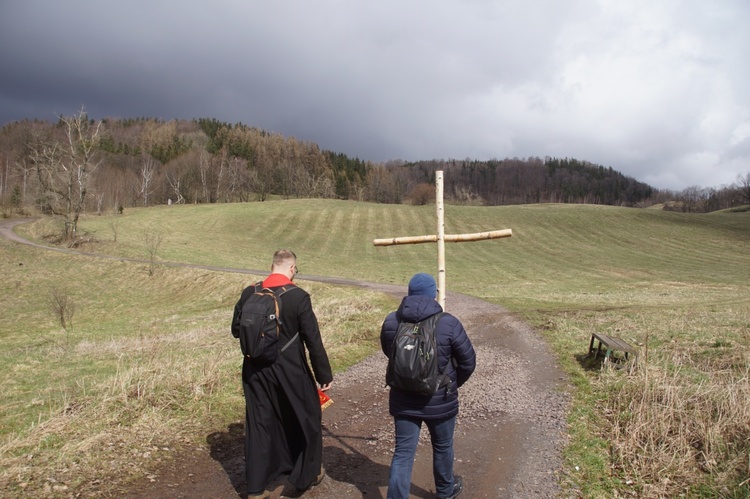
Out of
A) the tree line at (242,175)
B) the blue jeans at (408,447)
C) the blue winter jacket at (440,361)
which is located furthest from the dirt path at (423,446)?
the tree line at (242,175)

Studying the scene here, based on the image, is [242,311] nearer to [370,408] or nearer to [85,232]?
[370,408]

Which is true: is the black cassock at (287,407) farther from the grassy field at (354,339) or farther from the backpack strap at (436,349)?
the grassy field at (354,339)

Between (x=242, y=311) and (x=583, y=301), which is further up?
(x=242, y=311)

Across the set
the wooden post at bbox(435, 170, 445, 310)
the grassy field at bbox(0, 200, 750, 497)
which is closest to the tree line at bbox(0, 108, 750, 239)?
the grassy field at bbox(0, 200, 750, 497)

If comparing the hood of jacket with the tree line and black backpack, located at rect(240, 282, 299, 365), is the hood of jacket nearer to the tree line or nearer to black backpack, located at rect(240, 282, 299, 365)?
black backpack, located at rect(240, 282, 299, 365)

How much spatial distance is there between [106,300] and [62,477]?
2807 cm

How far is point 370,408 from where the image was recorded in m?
7.54

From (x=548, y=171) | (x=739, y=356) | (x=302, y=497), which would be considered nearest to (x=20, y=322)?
(x=302, y=497)

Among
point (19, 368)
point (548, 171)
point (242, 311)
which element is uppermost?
point (548, 171)

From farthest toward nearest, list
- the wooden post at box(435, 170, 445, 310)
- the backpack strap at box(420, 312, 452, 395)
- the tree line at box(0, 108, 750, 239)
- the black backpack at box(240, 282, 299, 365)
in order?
the tree line at box(0, 108, 750, 239)
the wooden post at box(435, 170, 445, 310)
the black backpack at box(240, 282, 299, 365)
the backpack strap at box(420, 312, 452, 395)

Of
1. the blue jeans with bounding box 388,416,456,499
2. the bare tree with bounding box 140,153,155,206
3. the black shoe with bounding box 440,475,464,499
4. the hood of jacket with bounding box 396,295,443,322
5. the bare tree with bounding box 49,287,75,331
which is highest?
the bare tree with bounding box 140,153,155,206

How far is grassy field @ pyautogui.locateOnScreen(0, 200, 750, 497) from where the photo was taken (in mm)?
5484

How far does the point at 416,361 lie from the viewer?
159 inches

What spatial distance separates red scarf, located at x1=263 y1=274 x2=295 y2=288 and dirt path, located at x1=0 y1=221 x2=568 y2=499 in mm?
2223
